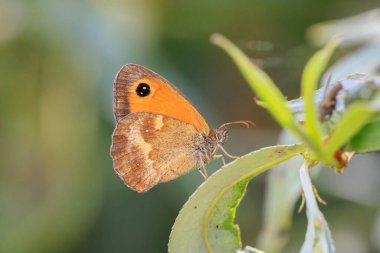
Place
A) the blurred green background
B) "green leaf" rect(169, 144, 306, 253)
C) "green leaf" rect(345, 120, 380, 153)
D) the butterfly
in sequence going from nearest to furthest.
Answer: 1. "green leaf" rect(345, 120, 380, 153)
2. "green leaf" rect(169, 144, 306, 253)
3. the butterfly
4. the blurred green background

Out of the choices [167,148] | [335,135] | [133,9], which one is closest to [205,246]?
[335,135]

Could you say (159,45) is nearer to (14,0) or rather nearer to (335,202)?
(14,0)

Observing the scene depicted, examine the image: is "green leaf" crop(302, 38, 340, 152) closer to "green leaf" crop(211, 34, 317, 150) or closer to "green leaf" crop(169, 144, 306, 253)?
"green leaf" crop(211, 34, 317, 150)

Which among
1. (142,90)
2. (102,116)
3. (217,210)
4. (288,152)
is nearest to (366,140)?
(288,152)

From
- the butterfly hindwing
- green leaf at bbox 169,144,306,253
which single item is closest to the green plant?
green leaf at bbox 169,144,306,253

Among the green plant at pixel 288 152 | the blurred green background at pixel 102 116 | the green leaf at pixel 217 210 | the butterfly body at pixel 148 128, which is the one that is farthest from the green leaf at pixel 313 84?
the blurred green background at pixel 102 116

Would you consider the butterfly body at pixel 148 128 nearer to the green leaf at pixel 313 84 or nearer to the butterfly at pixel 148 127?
the butterfly at pixel 148 127
